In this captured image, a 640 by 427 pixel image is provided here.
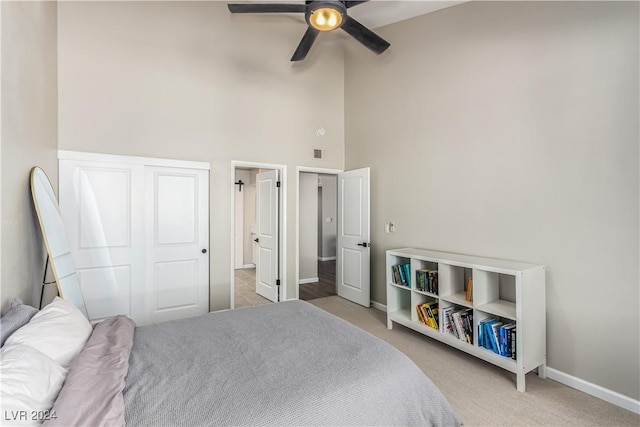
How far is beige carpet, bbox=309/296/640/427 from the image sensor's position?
1963mm

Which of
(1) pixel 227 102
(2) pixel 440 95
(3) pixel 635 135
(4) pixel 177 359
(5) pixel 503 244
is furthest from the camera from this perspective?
(1) pixel 227 102

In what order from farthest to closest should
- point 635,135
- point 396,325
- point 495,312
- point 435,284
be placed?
point 396,325 → point 435,284 → point 495,312 → point 635,135

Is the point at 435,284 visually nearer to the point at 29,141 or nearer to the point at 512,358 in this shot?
the point at 512,358

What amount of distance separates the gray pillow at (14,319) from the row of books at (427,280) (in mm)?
2993

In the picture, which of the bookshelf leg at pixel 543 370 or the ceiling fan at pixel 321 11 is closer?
the ceiling fan at pixel 321 11

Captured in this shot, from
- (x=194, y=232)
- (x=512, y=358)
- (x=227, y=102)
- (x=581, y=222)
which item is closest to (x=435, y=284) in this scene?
(x=512, y=358)

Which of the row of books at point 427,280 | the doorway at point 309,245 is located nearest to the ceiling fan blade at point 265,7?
the row of books at point 427,280

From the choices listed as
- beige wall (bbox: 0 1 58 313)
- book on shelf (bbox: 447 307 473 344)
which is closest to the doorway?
book on shelf (bbox: 447 307 473 344)

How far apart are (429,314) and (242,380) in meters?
2.27

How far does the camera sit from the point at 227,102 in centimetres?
375

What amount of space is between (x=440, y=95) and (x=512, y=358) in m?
2.61

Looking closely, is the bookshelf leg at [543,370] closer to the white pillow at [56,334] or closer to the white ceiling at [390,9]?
→ the white pillow at [56,334]

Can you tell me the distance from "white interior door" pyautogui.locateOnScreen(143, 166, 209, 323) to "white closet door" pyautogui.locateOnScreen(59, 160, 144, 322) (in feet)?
0.39

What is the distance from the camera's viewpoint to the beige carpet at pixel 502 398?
1.96 metres
